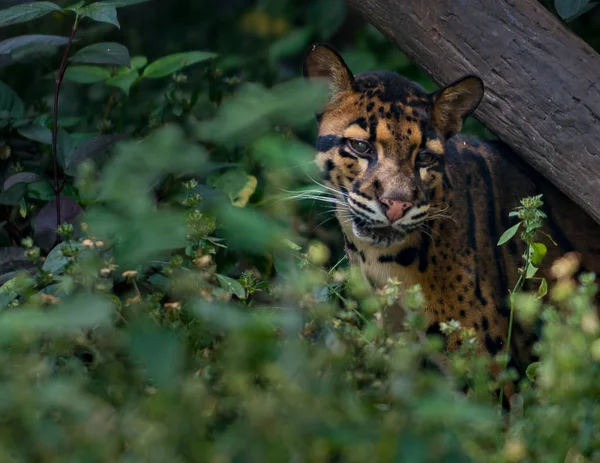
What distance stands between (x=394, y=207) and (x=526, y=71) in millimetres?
834

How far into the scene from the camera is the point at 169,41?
23.6ft

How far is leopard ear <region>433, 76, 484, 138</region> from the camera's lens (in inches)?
150

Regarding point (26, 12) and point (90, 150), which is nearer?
point (26, 12)

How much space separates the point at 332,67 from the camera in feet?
12.8

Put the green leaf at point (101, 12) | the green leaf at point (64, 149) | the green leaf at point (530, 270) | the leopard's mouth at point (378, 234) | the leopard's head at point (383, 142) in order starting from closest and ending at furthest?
the green leaf at point (530, 270), the green leaf at point (101, 12), the leopard's head at point (383, 142), the leopard's mouth at point (378, 234), the green leaf at point (64, 149)

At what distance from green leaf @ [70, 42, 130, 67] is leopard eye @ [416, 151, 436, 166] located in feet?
3.91

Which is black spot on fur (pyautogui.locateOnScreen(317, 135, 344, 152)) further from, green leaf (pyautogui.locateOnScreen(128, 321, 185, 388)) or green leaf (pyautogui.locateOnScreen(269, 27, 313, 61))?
green leaf (pyautogui.locateOnScreen(269, 27, 313, 61))

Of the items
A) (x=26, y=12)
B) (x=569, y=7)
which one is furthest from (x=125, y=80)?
(x=569, y=7)

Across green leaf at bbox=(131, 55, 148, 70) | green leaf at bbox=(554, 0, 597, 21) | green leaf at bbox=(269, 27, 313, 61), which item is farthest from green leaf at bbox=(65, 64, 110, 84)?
green leaf at bbox=(554, 0, 597, 21)

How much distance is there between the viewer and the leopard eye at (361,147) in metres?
3.76

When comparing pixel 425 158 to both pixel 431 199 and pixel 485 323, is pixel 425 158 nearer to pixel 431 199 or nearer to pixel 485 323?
pixel 431 199

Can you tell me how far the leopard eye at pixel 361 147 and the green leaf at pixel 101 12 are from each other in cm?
95

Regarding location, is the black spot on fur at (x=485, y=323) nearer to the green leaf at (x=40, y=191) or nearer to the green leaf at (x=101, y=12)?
the green leaf at (x=101, y=12)

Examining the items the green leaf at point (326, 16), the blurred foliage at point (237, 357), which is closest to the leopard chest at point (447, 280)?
the blurred foliage at point (237, 357)
